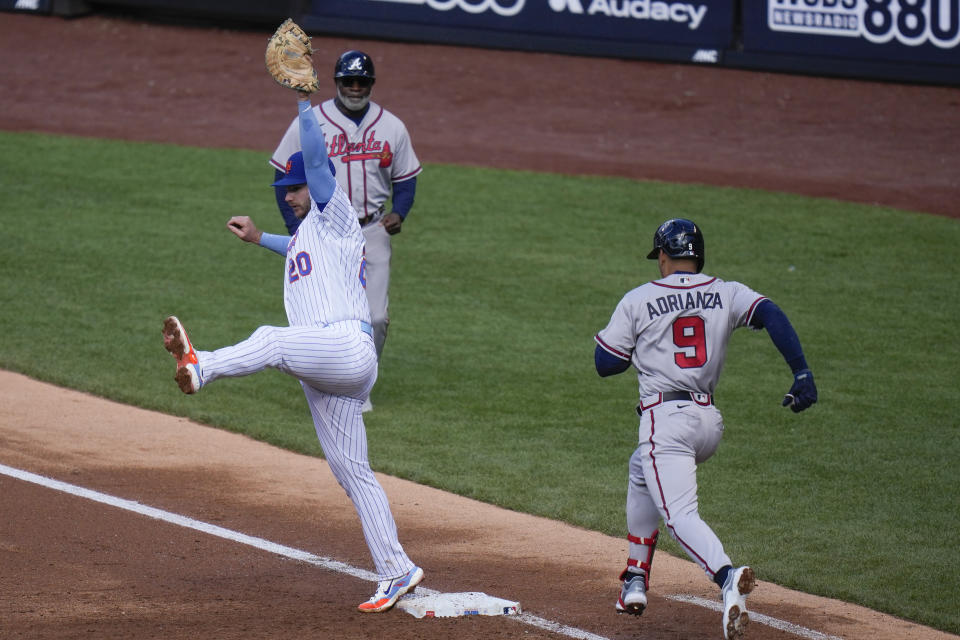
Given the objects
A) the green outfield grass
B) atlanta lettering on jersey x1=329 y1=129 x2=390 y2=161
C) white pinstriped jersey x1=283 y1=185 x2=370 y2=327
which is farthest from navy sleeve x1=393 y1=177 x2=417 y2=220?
white pinstriped jersey x1=283 y1=185 x2=370 y2=327

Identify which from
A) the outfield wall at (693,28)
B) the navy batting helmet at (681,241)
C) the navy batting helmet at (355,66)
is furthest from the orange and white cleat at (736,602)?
the outfield wall at (693,28)

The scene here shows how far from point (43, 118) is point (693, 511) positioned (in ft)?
45.1

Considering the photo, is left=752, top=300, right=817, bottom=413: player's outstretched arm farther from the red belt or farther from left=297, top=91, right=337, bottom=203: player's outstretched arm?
left=297, top=91, right=337, bottom=203: player's outstretched arm

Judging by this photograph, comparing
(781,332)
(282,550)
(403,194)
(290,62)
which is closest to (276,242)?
(290,62)

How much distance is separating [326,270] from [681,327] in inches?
53.3

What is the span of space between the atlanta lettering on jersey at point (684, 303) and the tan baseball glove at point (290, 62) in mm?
1504

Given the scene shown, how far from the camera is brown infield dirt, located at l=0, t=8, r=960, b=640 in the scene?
496 cm

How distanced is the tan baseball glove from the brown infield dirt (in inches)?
79.3

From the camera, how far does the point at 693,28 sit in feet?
55.8

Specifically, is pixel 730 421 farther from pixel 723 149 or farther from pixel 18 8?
pixel 18 8

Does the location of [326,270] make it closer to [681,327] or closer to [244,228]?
[244,228]

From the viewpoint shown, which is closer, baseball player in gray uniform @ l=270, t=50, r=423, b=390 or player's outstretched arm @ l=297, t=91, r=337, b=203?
player's outstretched arm @ l=297, t=91, r=337, b=203

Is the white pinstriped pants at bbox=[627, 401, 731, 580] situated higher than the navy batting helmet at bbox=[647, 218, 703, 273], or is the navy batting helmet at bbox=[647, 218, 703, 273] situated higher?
the navy batting helmet at bbox=[647, 218, 703, 273]

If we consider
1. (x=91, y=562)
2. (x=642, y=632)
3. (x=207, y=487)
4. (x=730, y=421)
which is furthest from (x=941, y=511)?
(x=91, y=562)
